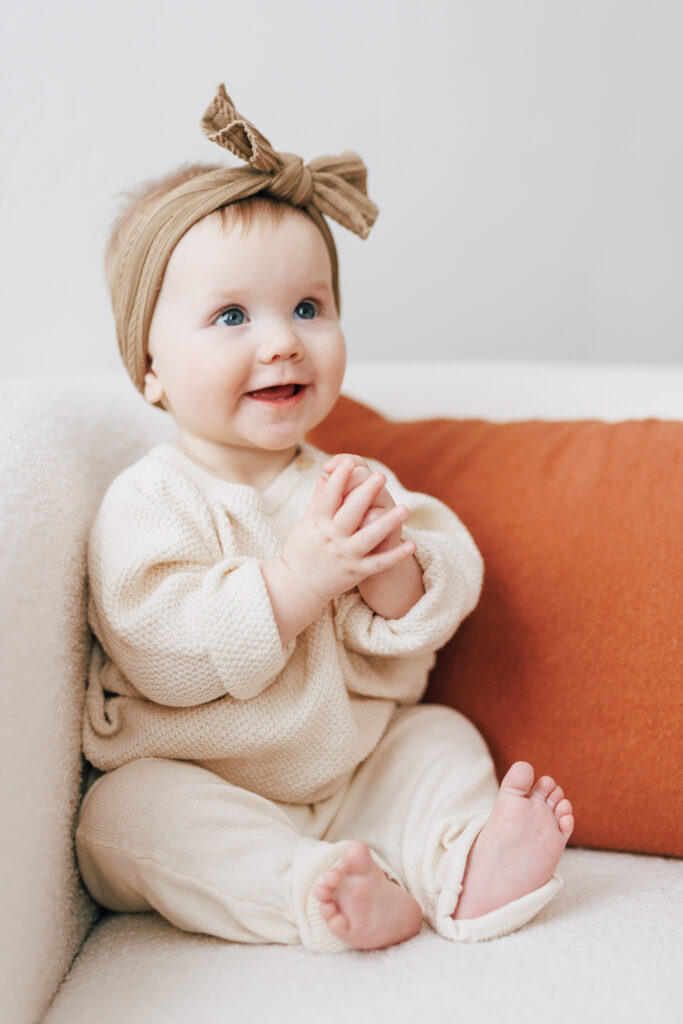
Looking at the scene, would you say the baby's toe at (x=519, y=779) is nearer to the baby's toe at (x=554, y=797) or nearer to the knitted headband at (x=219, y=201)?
the baby's toe at (x=554, y=797)

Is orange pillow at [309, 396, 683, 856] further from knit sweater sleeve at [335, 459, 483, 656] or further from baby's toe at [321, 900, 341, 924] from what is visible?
baby's toe at [321, 900, 341, 924]

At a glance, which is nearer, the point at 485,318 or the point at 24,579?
the point at 24,579

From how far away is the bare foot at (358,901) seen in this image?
2.27ft

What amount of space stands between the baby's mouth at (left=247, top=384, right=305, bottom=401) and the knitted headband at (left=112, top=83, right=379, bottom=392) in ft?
0.43

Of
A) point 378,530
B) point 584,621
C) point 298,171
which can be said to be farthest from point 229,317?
point 584,621

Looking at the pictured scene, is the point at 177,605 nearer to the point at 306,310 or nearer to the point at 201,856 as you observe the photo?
the point at 201,856

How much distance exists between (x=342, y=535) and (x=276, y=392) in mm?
188

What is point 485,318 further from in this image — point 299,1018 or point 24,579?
point 299,1018

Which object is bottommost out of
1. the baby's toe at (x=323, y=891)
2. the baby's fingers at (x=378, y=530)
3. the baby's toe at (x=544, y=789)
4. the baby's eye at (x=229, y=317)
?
the baby's toe at (x=323, y=891)

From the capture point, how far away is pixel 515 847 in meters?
0.76

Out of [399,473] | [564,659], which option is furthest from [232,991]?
[399,473]

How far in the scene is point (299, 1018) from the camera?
634 mm

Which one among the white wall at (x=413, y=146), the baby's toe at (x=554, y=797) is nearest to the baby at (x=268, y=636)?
the baby's toe at (x=554, y=797)

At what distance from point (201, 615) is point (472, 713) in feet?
1.15
